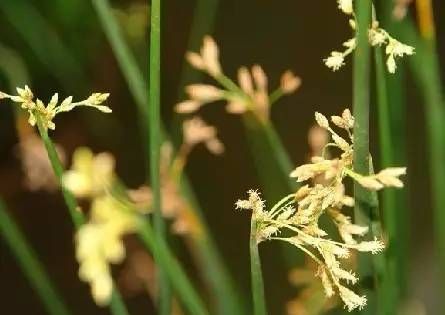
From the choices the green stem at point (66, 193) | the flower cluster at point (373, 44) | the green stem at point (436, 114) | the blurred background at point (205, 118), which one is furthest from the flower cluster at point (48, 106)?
the blurred background at point (205, 118)

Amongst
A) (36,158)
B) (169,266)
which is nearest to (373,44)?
(169,266)

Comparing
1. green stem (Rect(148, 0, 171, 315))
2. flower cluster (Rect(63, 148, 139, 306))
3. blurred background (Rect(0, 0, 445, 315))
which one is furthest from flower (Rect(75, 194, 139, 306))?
blurred background (Rect(0, 0, 445, 315))

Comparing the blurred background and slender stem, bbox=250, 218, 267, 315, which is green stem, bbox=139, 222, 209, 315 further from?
the blurred background

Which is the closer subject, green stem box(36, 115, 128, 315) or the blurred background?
green stem box(36, 115, 128, 315)

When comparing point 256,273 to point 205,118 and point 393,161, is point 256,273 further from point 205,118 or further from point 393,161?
point 205,118

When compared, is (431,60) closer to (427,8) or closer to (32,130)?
(427,8)

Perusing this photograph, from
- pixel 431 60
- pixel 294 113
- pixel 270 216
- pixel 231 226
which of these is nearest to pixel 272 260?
pixel 231 226

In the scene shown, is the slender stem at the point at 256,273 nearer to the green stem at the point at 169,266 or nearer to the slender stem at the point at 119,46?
the green stem at the point at 169,266
